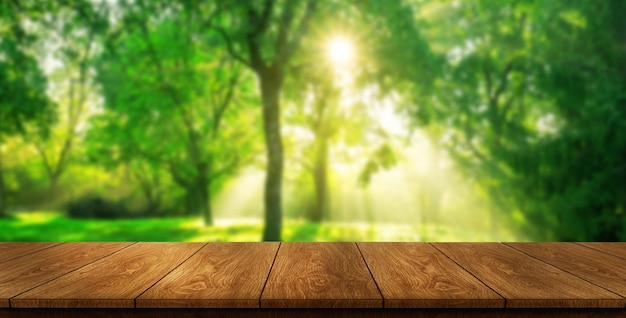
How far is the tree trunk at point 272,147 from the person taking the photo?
10.6m

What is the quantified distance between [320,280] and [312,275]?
0.25 feet

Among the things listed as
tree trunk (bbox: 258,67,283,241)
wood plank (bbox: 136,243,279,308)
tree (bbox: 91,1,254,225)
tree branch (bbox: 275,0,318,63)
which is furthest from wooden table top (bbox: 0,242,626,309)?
tree (bbox: 91,1,254,225)

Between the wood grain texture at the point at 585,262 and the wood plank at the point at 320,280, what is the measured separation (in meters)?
0.83

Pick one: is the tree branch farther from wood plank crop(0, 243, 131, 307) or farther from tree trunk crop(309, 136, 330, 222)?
wood plank crop(0, 243, 131, 307)

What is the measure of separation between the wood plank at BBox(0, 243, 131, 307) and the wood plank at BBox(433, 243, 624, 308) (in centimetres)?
160

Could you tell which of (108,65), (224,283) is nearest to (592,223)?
(224,283)

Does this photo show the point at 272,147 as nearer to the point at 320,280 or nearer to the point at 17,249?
the point at 17,249

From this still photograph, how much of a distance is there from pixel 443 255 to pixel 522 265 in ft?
1.09

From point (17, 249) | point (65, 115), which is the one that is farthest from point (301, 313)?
point (65, 115)

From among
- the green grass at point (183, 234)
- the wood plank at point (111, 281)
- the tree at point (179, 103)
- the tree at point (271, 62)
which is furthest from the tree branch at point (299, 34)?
the wood plank at point (111, 281)

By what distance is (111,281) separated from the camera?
65.7 inches

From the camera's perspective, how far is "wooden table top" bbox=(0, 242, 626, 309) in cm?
147

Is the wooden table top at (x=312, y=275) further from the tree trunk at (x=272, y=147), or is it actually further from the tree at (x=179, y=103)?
the tree at (x=179, y=103)

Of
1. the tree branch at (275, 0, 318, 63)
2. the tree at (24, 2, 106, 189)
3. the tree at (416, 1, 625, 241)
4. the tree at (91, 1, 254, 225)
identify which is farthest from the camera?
the tree at (24, 2, 106, 189)
